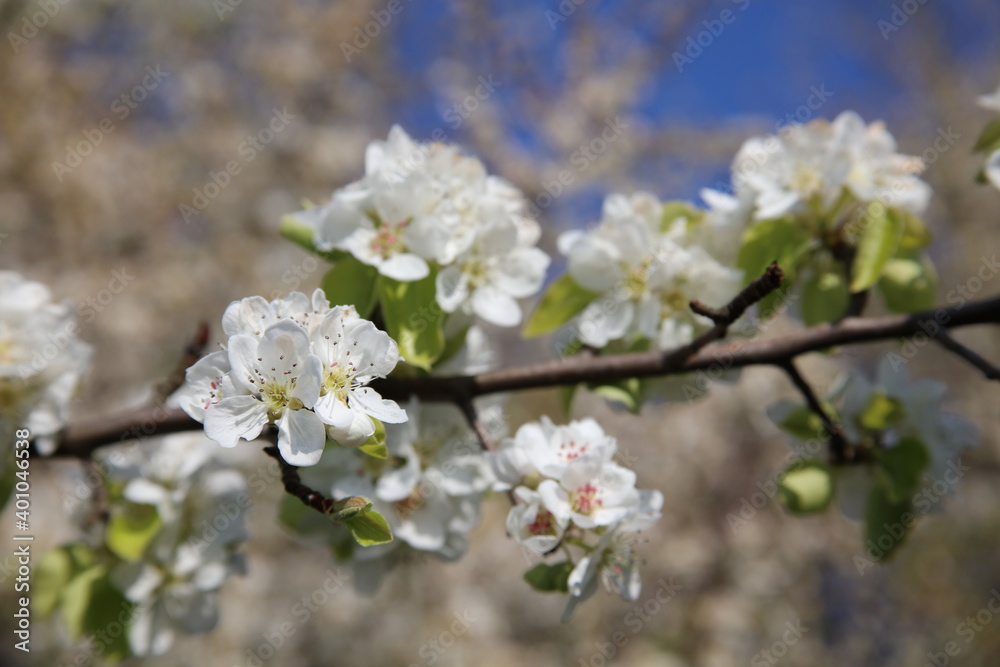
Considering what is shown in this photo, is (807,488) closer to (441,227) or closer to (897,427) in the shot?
(897,427)

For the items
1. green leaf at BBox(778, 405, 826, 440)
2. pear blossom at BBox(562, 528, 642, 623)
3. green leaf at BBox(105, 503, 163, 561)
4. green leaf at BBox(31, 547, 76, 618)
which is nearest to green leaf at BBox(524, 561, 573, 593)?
pear blossom at BBox(562, 528, 642, 623)

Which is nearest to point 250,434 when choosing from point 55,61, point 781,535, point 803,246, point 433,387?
point 433,387

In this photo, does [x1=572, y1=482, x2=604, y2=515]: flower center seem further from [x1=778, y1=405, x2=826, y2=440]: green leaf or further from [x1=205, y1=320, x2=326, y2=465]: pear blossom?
[x1=778, y1=405, x2=826, y2=440]: green leaf

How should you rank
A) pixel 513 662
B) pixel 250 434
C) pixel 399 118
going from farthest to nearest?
pixel 399 118, pixel 513 662, pixel 250 434

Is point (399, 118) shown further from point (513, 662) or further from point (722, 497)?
point (513, 662)

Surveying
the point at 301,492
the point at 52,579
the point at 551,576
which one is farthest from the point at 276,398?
the point at 52,579

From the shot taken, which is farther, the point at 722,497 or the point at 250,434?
the point at 722,497

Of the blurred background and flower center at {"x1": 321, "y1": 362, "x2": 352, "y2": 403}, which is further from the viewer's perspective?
the blurred background
